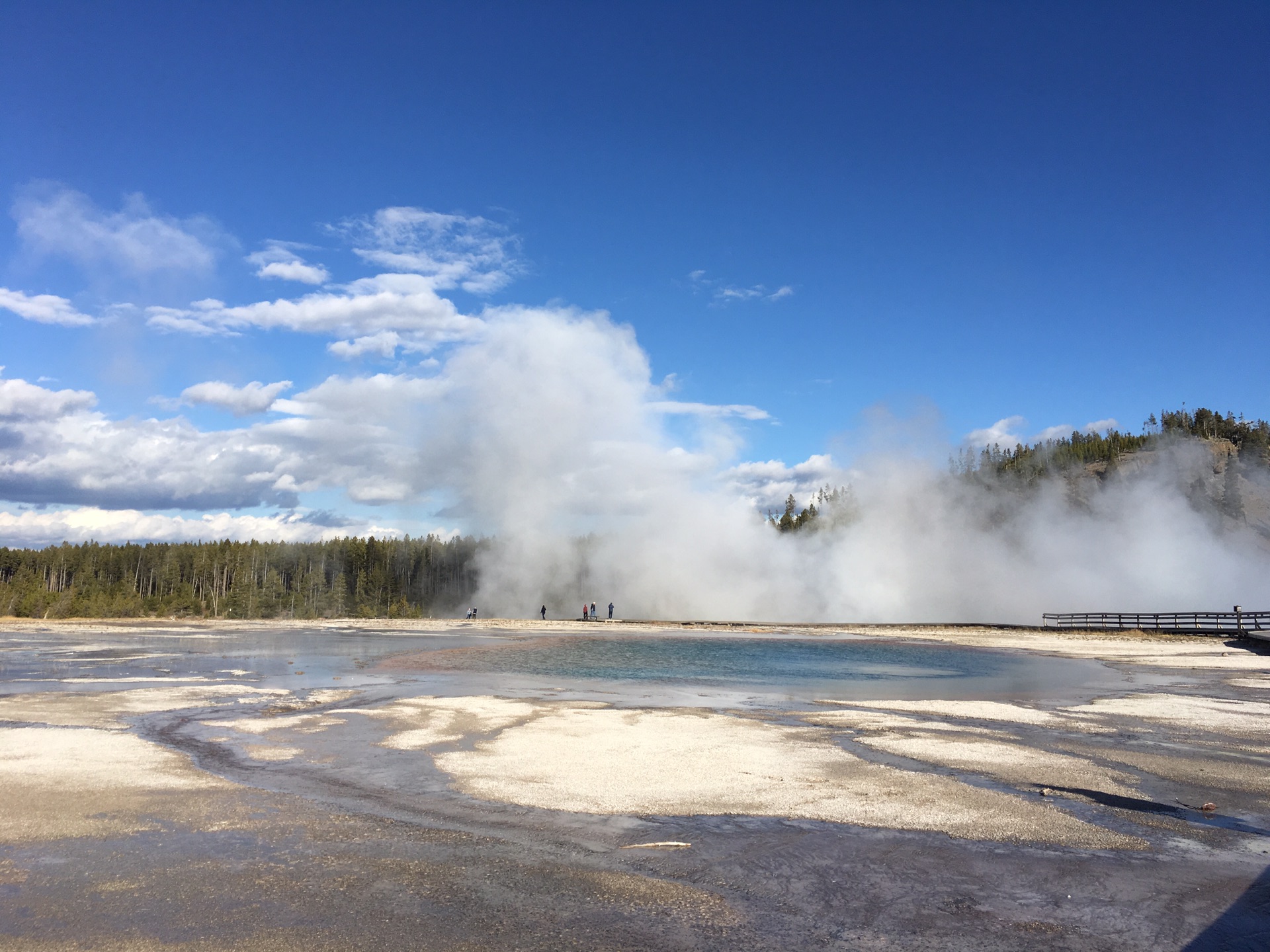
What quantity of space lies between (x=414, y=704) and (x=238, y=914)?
1467 cm

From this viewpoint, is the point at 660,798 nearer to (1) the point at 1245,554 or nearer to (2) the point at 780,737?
(2) the point at 780,737

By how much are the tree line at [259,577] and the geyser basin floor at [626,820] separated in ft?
258

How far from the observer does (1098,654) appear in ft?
135

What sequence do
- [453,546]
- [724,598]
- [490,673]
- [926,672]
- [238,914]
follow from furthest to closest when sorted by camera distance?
[453,546] < [724,598] < [926,672] < [490,673] < [238,914]

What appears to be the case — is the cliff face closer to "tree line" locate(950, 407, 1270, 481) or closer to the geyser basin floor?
"tree line" locate(950, 407, 1270, 481)

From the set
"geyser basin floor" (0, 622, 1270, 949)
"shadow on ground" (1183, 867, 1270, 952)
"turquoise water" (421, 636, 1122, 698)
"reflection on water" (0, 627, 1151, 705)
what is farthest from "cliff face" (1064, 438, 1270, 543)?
"shadow on ground" (1183, 867, 1270, 952)

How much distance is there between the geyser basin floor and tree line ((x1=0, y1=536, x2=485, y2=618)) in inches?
3092

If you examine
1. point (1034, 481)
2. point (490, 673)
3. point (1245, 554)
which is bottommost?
point (490, 673)

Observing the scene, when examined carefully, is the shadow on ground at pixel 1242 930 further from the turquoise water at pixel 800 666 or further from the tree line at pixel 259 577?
the tree line at pixel 259 577

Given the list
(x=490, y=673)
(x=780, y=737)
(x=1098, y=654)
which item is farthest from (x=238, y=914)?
(x=1098, y=654)

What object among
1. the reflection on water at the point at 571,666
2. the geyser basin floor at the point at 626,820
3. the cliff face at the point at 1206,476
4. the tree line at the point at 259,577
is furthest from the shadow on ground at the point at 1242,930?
the cliff face at the point at 1206,476

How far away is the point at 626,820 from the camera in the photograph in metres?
10.3

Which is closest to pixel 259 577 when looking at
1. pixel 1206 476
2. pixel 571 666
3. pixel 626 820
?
pixel 571 666

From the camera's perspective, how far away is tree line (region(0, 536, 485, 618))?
97125mm
